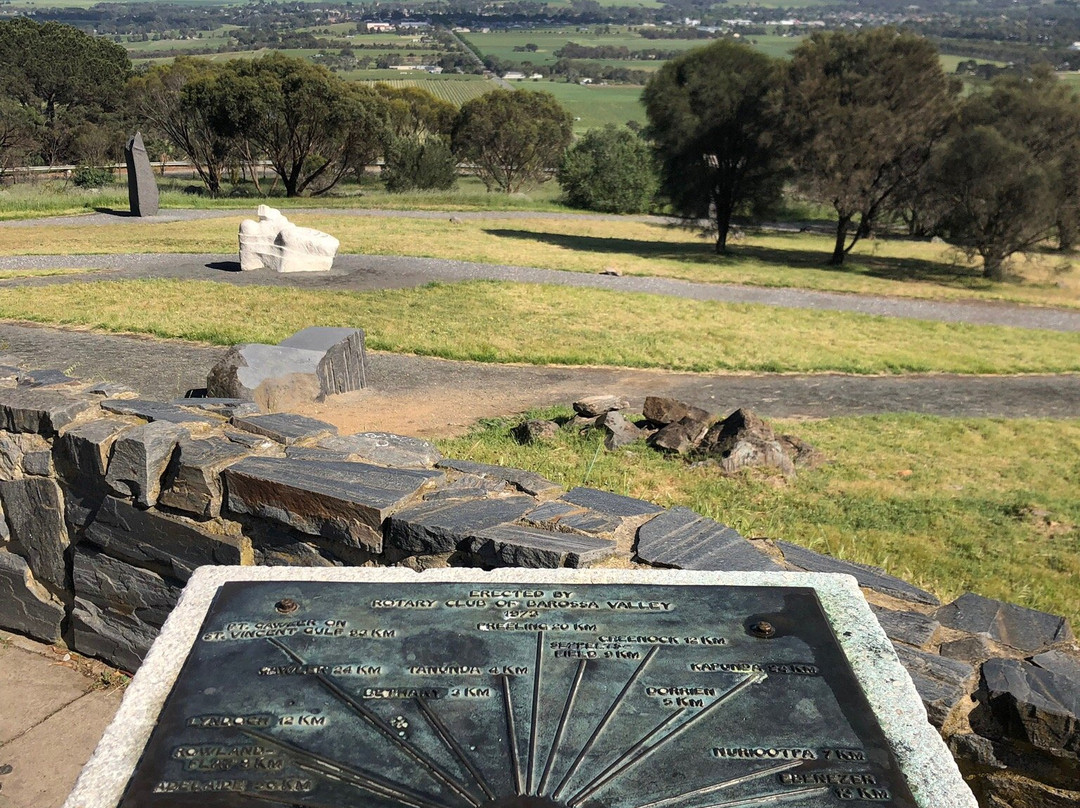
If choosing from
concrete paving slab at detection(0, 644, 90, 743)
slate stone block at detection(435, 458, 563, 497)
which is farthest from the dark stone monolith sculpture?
slate stone block at detection(435, 458, 563, 497)

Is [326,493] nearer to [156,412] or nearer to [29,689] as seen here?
[156,412]

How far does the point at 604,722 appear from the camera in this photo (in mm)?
2271

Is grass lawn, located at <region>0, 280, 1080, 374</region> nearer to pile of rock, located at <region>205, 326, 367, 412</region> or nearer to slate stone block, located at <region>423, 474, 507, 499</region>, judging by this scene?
pile of rock, located at <region>205, 326, 367, 412</region>

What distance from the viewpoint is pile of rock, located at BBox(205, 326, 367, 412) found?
7805 mm

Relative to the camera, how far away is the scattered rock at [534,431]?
7.93 metres

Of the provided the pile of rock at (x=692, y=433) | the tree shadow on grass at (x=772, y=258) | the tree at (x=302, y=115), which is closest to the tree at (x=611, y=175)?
the tree at (x=302, y=115)

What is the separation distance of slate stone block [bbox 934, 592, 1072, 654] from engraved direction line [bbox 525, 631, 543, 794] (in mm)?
1617

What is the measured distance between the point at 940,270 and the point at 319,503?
929 inches

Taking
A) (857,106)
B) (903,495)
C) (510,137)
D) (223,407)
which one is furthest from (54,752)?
(510,137)

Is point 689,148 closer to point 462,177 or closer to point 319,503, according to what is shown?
point 319,503

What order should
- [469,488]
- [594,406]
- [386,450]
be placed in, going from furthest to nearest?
Answer: [594,406] → [386,450] → [469,488]

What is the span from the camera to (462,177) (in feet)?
152

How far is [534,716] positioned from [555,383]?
8190mm

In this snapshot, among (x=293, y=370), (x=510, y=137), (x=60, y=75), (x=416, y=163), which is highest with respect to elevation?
(x=60, y=75)
